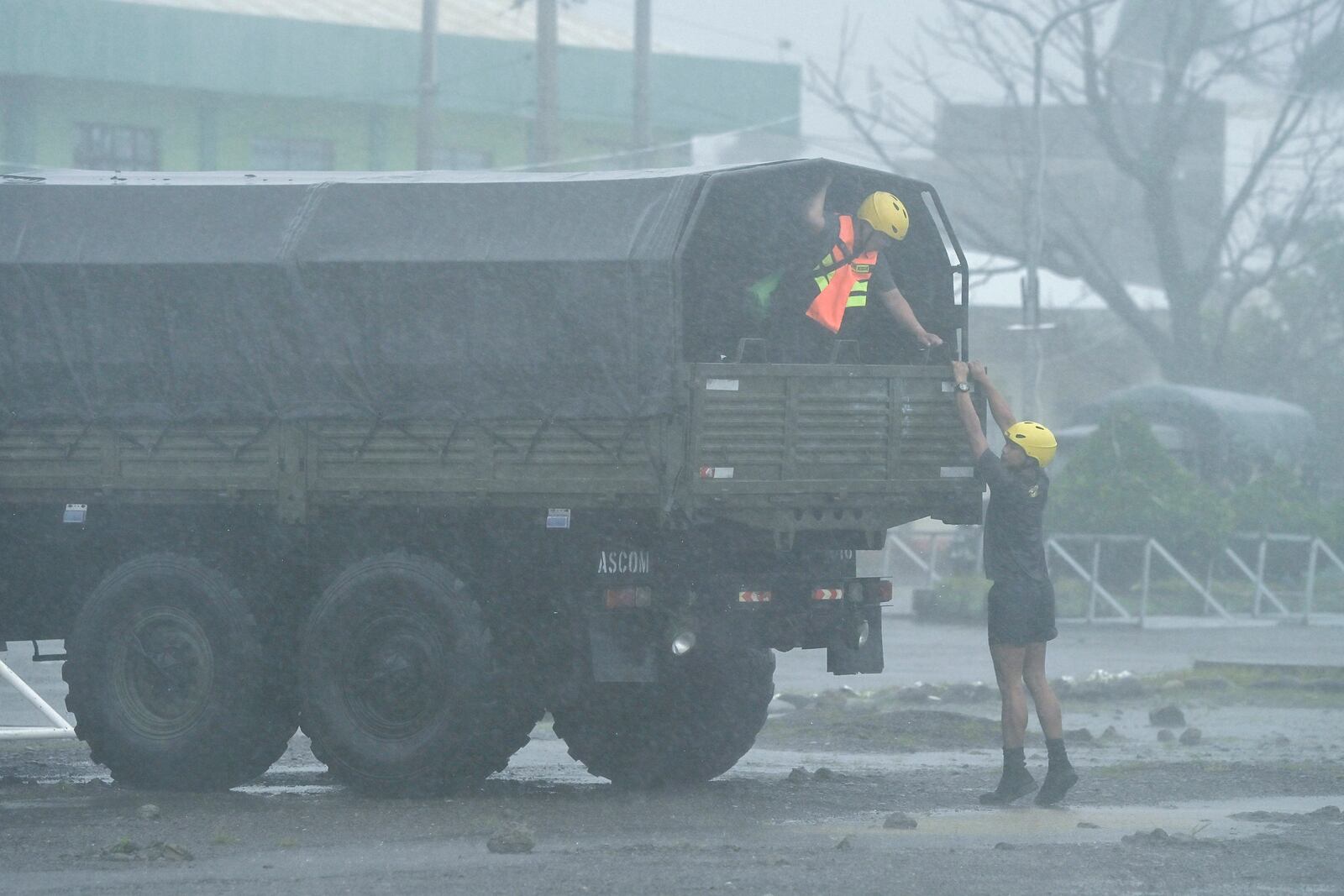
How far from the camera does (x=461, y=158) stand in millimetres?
40344

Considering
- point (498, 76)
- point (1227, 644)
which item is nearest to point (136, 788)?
point (1227, 644)

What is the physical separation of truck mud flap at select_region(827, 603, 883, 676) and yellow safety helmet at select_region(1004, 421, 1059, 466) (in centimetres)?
119

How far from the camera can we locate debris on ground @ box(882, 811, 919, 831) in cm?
870

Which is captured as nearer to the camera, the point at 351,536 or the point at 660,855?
the point at 660,855

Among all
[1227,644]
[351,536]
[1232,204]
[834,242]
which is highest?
[1232,204]

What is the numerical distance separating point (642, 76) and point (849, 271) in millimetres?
17656

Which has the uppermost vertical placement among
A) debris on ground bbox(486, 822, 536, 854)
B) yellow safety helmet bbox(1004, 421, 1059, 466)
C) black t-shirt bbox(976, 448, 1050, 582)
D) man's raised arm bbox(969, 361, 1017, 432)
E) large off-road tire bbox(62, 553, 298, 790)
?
man's raised arm bbox(969, 361, 1017, 432)

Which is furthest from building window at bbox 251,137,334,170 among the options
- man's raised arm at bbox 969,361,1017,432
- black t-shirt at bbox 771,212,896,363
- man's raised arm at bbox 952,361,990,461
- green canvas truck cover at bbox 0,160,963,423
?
man's raised arm at bbox 952,361,990,461

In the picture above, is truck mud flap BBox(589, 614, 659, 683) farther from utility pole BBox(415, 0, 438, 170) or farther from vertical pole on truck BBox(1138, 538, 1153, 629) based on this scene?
utility pole BBox(415, 0, 438, 170)

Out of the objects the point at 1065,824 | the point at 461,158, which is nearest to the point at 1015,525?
the point at 1065,824

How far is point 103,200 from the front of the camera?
10500 millimetres

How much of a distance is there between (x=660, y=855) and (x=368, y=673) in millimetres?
2371

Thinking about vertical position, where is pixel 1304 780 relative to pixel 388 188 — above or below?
below

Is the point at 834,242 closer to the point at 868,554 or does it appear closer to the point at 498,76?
the point at 868,554
